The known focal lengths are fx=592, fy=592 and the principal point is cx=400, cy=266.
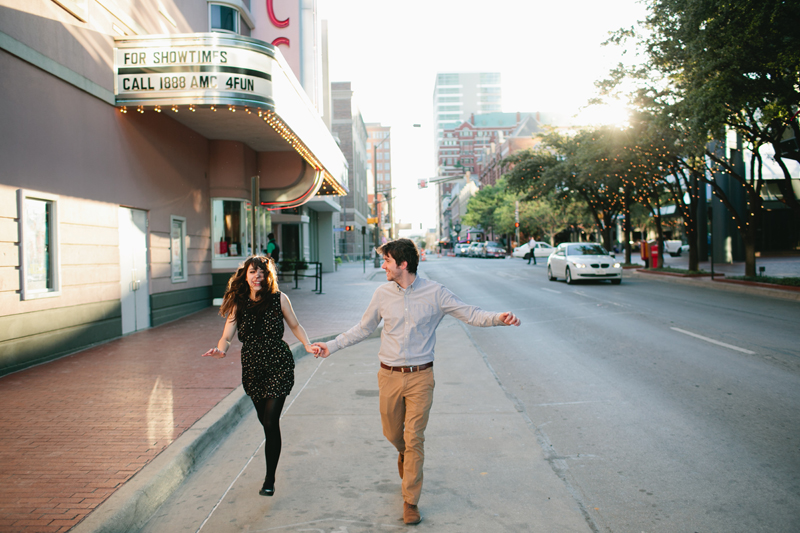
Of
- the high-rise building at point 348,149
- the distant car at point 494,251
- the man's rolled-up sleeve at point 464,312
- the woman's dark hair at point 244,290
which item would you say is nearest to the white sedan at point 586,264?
the man's rolled-up sleeve at point 464,312

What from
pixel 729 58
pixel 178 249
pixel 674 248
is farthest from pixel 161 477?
pixel 674 248

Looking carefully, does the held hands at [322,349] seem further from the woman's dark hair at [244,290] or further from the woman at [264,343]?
the woman's dark hair at [244,290]

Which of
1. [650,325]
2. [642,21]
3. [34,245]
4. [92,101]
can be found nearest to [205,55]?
[92,101]

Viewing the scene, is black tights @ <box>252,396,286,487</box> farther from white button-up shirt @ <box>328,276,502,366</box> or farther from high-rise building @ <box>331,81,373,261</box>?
high-rise building @ <box>331,81,373,261</box>

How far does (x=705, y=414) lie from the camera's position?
5625 mm

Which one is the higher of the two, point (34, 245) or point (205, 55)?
point (205, 55)

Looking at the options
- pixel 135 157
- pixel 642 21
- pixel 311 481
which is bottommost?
pixel 311 481

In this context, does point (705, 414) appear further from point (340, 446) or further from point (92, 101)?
point (92, 101)

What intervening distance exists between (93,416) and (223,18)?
13.1 metres

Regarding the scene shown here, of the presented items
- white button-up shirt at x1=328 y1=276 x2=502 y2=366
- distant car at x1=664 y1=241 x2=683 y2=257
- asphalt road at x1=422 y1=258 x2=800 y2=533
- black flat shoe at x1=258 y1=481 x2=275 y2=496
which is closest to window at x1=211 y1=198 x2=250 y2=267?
asphalt road at x1=422 y1=258 x2=800 y2=533

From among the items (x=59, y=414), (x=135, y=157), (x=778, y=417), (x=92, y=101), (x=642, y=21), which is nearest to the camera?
(x=778, y=417)

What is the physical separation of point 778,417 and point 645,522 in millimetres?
2773

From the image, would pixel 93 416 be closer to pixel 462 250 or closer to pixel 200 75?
pixel 200 75

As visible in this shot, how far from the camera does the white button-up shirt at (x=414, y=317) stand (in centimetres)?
378
